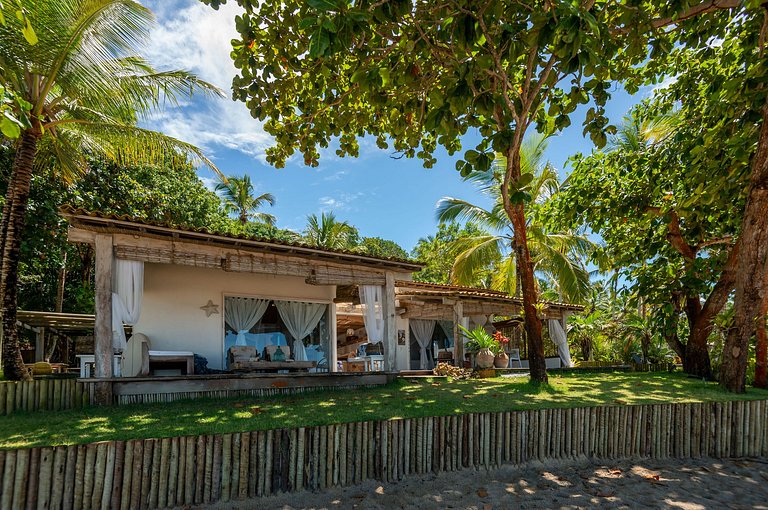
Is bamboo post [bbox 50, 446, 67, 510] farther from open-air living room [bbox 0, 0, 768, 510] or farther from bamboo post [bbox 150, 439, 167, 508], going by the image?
bamboo post [bbox 150, 439, 167, 508]

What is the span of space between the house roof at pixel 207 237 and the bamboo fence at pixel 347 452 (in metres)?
4.19

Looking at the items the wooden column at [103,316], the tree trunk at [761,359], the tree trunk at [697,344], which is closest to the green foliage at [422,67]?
the wooden column at [103,316]

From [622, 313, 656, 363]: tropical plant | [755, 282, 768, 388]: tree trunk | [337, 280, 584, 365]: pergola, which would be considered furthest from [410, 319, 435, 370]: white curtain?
[755, 282, 768, 388]: tree trunk

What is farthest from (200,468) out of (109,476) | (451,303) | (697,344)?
(697,344)

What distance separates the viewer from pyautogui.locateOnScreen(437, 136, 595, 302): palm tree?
640 inches

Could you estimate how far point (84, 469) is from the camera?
140 inches

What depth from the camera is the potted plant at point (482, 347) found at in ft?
38.3

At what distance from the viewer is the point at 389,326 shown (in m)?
10.0

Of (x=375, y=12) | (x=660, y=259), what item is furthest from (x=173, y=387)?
(x=660, y=259)

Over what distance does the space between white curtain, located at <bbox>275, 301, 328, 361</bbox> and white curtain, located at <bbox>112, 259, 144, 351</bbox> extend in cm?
428

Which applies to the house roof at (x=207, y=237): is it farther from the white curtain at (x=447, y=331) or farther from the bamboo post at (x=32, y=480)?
the white curtain at (x=447, y=331)

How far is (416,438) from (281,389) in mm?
4495

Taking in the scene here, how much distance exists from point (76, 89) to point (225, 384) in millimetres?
5627

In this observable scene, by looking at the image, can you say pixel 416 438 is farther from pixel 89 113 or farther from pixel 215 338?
pixel 89 113
